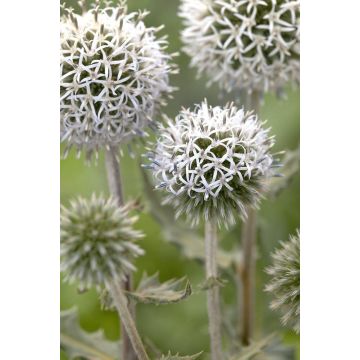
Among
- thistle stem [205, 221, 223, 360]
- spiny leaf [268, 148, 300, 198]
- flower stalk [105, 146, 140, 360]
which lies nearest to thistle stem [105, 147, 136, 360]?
flower stalk [105, 146, 140, 360]

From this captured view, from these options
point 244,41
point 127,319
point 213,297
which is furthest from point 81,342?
point 244,41

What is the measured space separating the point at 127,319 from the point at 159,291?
0.07 metres

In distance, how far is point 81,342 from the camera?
49.4 inches

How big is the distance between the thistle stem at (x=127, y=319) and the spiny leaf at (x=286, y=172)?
0.88ft

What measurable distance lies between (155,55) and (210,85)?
0.42 ft

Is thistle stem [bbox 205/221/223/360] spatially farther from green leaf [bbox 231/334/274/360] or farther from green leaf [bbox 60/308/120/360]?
green leaf [bbox 60/308/120/360]

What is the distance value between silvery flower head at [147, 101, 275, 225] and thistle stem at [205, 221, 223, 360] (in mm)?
37

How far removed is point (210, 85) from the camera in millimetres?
1317

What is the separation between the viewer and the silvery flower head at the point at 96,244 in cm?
115

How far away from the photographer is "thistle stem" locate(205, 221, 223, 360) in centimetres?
120

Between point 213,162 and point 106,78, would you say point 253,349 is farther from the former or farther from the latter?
point 106,78

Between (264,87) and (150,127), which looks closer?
(150,127)
